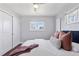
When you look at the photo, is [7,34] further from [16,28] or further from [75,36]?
[75,36]

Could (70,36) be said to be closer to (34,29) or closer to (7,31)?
(34,29)

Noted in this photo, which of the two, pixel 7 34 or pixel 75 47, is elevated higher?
pixel 7 34

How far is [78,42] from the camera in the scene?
2.47ft

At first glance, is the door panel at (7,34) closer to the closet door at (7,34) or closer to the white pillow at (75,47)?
the closet door at (7,34)

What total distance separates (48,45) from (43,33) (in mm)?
99

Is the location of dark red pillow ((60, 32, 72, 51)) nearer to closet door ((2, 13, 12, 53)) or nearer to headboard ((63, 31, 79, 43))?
headboard ((63, 31, 79, 43))

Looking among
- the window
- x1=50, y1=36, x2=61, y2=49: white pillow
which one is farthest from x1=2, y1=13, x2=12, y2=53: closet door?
x1=50, y1=36, x2=61, y2=49: white pillow

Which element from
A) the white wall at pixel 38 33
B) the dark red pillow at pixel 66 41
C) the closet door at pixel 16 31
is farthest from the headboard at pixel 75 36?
the closet door at pixel 16 31

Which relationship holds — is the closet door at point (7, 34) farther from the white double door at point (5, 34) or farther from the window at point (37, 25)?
the window at point (37, 25)

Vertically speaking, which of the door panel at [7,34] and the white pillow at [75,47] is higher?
the door panel at [7,34]

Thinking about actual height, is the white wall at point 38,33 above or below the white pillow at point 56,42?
above

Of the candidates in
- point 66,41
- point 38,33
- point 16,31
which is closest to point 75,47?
point 66,41

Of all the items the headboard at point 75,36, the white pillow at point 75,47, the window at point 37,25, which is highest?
the window at point 37,25

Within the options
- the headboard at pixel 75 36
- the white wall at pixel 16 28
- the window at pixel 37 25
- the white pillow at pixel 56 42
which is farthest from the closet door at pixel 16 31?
the headboard at pixel 75 36
